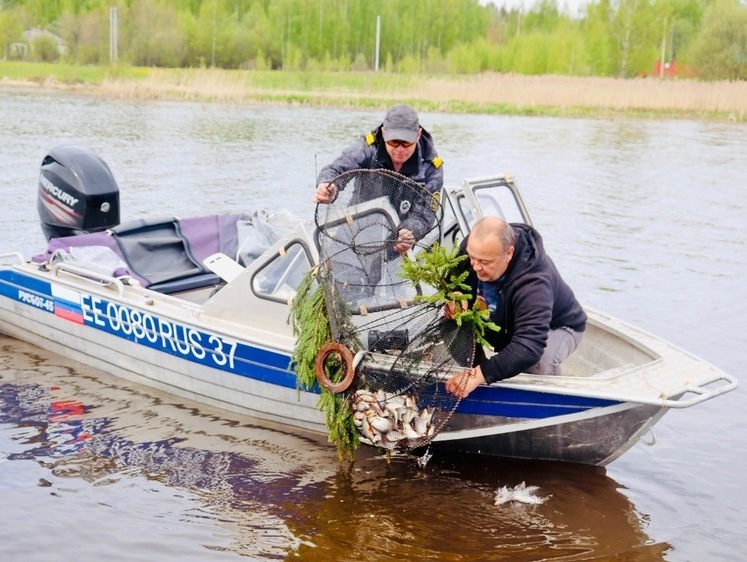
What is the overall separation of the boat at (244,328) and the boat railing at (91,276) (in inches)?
0.6

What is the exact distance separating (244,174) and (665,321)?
1132cm

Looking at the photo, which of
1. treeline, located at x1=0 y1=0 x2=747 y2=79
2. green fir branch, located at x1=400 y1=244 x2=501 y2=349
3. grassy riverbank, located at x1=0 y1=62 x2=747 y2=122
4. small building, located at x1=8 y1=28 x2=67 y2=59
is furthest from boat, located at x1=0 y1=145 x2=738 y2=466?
small building, located at x1=8 y1=28 x2=67 y2=59

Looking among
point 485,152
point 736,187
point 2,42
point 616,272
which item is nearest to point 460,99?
point 485,152

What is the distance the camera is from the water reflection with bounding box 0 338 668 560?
19.2ft

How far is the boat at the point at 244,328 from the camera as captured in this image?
6.21 m

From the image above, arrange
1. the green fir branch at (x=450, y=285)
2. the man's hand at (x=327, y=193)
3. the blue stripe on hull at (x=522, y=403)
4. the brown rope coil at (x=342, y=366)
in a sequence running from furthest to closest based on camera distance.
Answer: the man's hand at (x=327, y=193) → the brown rope coil at (x=342, y=366) → the blue stripe on hull at (x=522, y=403) → the green fir branch at (x=450, y=285)

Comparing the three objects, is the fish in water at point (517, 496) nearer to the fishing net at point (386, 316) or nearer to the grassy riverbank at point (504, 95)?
the fishing net at point (386, 316)

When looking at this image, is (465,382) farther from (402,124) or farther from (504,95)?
(504,95)

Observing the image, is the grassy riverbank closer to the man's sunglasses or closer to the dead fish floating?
the man's sunglasses

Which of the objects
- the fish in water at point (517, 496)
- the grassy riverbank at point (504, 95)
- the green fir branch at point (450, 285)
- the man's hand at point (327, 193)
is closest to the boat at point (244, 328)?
the man's hand at point (327, 193)

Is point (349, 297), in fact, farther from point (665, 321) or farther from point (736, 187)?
point (736, 187)

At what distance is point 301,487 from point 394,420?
84cm

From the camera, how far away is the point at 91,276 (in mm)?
8164

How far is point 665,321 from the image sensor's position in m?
10.7
